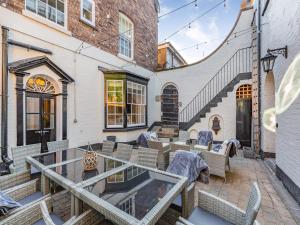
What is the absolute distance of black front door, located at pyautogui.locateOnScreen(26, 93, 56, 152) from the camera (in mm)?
4941

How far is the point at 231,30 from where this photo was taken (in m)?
8.02

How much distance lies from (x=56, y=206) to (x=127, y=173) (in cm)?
103

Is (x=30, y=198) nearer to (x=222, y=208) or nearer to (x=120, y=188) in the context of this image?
(x=120, y=188)

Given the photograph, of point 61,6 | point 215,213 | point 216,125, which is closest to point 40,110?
point 61,6

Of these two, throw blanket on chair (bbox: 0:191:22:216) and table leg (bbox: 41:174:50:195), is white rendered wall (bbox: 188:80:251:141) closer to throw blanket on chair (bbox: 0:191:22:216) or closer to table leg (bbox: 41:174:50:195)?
table leg (bbox: 41:174:50:195)

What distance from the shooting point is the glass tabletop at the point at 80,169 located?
2.24 m

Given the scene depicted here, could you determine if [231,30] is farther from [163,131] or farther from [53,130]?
[53,130]

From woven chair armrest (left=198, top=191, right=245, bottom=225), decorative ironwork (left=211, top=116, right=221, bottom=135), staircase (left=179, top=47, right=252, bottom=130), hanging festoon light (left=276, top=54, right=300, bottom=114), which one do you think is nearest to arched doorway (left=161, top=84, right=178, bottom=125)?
staircase (left=179, top=47, right=252, bottom=130)

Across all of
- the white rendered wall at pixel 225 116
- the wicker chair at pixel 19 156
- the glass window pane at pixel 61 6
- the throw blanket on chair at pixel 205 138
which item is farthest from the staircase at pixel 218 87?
the glass window pane at pixel 61 6

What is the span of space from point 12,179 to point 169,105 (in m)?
8.36

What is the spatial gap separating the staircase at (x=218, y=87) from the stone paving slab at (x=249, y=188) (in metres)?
3.32

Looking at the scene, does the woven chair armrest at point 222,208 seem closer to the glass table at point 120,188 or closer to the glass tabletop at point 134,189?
the glass table at point 120,188

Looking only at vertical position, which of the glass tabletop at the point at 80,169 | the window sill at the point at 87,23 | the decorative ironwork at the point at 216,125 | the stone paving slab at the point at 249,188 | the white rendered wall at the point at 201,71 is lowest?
the stone paving slab at the point at 249,188

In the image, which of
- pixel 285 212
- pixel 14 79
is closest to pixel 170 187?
pixel 285 212
